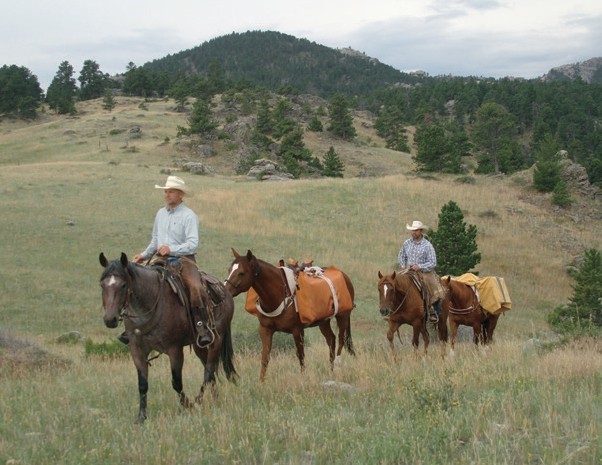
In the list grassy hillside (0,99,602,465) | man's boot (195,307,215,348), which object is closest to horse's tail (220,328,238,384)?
grassy hillside (0,99,602,465)

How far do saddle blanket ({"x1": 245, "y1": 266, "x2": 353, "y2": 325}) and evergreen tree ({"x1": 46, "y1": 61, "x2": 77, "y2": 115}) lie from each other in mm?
86054

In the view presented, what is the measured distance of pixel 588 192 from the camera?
1868 inches

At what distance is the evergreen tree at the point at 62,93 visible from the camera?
8806 cm

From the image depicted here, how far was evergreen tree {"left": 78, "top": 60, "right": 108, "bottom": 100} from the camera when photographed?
110m

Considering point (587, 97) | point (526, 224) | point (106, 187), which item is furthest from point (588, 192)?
point (587, 97)

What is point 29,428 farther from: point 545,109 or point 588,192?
point 545,109

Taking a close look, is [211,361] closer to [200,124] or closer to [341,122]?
[200,124]

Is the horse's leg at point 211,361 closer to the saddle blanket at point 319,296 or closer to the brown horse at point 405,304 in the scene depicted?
the saddle blanket at point 319,296

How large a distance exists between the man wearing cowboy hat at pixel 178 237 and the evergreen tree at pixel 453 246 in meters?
20.1

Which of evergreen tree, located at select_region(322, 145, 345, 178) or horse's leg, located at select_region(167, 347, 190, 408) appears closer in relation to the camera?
horse's leg, located at select_region(167, 347, 190, 408)

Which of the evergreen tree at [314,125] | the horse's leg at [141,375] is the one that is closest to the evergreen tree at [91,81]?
the evergreen tree at [314,125]

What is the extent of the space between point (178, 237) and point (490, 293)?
8.63 metres

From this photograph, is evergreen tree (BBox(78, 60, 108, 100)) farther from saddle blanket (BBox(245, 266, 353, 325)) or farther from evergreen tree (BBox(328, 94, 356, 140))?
saddle blanket (BBox(245, 266, 353, 325))

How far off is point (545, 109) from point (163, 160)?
7954cm
